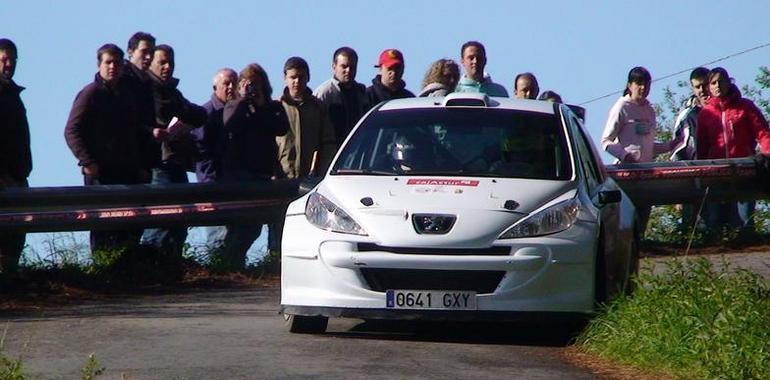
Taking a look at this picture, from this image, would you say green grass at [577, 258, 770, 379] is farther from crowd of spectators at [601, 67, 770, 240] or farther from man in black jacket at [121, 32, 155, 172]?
crowd of spectators at [601, 67, 770, 240]

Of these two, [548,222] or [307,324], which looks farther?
[307,324]

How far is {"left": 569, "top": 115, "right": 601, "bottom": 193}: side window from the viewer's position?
12680 millimetres

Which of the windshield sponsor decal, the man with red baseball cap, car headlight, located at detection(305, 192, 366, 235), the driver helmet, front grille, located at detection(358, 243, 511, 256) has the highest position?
the man with red baseball cap

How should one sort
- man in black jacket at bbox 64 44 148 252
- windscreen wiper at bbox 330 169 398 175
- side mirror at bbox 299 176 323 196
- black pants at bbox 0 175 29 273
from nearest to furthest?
side mirror at bbox 299 176 323 196, windscreen wiper at bbox 330 169 398 175, black pants at bbox 0 175 29 273, man in black jacket at bbox 64 44 148 252

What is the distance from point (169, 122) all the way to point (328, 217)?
5.20m

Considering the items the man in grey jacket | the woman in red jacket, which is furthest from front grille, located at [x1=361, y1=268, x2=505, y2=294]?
the woman in red jacket

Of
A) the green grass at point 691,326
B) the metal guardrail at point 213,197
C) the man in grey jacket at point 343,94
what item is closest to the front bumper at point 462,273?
the green grass at point 691,326

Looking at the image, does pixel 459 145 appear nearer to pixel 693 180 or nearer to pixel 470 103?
pixel 470 103

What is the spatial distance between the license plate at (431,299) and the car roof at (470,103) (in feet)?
7.02

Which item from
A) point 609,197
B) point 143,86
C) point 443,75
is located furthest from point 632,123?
point 609,197

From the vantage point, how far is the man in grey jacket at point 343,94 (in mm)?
17797

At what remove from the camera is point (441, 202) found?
11.7 m

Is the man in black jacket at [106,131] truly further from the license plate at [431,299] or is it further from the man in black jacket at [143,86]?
the license plate at [431,299]

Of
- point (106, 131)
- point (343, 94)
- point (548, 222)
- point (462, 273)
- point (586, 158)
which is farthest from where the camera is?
point (343, 94)
